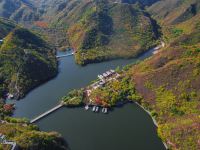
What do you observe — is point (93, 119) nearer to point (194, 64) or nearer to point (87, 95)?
point (87, 95)

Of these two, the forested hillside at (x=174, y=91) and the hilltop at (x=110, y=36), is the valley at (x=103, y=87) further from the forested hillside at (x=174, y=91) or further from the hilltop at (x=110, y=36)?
the hilltop at (x=110, y=36)

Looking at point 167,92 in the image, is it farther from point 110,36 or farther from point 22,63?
point 110,36

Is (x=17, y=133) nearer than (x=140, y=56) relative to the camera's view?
Yes

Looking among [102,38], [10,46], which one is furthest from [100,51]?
[10,46]

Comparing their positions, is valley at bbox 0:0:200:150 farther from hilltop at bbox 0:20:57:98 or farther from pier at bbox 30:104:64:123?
pier at bbox 30:104:64:123

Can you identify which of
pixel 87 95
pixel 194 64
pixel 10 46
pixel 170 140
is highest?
pixel 10 46

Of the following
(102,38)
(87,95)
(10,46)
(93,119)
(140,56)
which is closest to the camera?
(93,119)

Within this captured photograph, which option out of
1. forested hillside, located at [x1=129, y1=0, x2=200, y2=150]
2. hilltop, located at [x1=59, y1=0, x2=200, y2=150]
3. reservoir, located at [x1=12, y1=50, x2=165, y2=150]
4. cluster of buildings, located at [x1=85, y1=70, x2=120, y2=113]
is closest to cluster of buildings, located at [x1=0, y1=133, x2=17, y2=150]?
reservoir, located at [x1=12, y1=50, x2=165, y2=150]

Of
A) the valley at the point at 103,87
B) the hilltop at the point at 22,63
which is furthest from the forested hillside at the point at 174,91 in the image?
the hilltop at the point at 22,63
